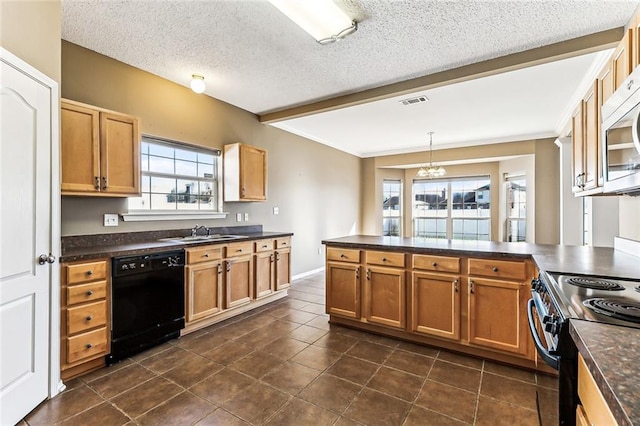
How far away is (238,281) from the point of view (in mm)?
3490

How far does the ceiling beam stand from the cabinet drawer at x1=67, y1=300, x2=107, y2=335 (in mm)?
3188

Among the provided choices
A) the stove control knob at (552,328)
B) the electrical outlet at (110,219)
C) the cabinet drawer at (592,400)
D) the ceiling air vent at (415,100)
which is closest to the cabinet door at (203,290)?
the electrical outlet at (110,219)

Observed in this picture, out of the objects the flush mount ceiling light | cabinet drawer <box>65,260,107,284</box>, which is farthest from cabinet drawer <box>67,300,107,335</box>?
the flush mount ceiling light

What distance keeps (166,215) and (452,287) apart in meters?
3.04

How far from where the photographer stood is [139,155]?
2889 mm

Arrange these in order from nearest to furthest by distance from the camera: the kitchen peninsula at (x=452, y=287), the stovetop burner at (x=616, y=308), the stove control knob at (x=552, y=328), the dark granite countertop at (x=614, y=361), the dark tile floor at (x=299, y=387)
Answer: the dark granite countertop at (x=614, y=361), the stovetop burner at (x=616, y=308), the stove control knob at (x=552, y=328), the dark tile floor at (x=299, y=387), the kitchen peninsula at (x=452, y=287)

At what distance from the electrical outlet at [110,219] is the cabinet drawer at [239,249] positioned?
1107 millimetres

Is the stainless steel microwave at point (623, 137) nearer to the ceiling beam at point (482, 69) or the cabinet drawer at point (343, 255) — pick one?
the ceiling beam at point (482, 69)

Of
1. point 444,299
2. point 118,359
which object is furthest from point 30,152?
point 444,299

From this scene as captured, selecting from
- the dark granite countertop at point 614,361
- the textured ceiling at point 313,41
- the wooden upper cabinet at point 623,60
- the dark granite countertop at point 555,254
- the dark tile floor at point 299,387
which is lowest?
the dark tile floor at point 299,387

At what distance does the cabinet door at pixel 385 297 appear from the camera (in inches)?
110

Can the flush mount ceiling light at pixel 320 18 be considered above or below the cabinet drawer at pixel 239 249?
above

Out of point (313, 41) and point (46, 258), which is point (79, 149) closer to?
point (46, 258)

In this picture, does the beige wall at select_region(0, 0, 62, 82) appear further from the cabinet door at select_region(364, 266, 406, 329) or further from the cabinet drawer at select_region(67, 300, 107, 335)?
the cabinet door at select_region(364, 266, 406, 329)
